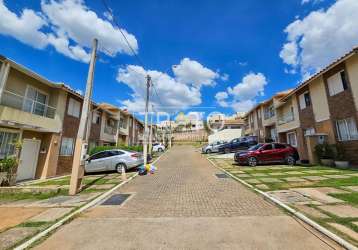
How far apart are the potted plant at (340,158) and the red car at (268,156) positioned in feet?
8.46

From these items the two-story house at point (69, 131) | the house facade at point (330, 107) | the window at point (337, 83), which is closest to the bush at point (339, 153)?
the house facade at point (330, 107)

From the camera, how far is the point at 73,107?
16.5 metres

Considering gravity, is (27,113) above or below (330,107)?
below

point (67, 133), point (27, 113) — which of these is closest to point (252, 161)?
point (67, 133)

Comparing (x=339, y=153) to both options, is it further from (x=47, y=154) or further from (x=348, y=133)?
(x=47, y=154)

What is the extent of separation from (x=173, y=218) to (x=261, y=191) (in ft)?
13.1

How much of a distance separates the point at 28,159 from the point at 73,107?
526 centimetres

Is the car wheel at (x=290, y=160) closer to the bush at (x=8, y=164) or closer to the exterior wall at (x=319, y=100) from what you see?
the exterior wall at (x=319, y=100)

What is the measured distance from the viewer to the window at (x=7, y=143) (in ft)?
36.9

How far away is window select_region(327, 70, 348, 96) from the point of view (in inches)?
496

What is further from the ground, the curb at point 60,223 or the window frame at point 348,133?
the window frame at point 348,133

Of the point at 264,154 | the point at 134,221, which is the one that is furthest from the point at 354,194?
the point at 264,154

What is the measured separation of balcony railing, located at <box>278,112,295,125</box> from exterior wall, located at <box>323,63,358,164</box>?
597 centimetres

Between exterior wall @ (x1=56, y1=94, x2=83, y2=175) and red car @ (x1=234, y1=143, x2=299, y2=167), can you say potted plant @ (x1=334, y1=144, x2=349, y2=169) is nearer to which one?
red car @ (x1=234, y1=143, x2=299, y2=167)
